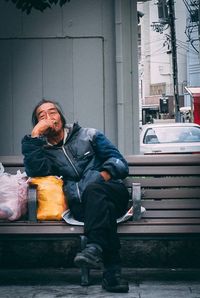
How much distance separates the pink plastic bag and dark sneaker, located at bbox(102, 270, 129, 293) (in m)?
0.95

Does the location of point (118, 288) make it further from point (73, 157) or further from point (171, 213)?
point (73, 157)

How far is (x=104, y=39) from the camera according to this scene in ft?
36.0

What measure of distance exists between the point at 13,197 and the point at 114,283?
1.12 m

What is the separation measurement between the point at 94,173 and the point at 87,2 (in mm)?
4881

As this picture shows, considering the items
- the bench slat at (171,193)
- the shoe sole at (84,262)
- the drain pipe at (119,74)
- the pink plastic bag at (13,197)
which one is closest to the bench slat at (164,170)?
the bench slat at (171,193)

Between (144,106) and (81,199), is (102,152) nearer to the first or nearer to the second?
(81,199)

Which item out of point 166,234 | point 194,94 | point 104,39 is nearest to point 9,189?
point 166,234

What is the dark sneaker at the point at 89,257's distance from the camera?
5.90m

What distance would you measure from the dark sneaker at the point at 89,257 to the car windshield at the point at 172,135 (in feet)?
45.5

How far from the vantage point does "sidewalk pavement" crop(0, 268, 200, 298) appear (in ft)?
20.4

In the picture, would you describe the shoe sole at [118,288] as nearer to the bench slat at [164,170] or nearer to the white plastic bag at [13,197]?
the white plastic bag at [13,197]

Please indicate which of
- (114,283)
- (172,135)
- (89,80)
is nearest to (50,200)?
(114,283)

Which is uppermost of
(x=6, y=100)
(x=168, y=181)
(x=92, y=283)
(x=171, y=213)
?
(x=6, y=100)

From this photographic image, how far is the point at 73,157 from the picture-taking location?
6.69m
